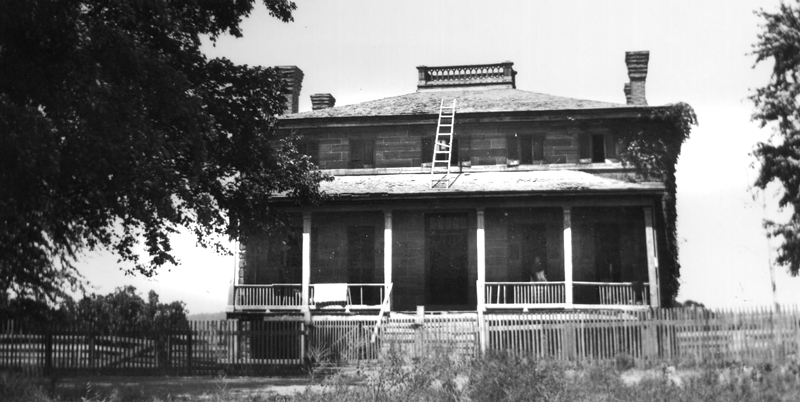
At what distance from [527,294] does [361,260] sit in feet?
18.3

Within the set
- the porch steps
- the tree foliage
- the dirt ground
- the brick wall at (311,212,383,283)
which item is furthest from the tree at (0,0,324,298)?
the brick wall at (311,212,383,283)

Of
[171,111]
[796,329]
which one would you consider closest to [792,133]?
[796,329]

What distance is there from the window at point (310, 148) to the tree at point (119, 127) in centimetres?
834

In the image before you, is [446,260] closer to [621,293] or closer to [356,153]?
[356,153]

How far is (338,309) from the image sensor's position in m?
25.9

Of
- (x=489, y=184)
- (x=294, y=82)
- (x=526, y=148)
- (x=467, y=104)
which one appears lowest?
(x=489, y=184)

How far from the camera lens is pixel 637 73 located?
30.6 m

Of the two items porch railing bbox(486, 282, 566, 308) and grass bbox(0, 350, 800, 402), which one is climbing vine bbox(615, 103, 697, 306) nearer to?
porch railing bbox(486, 282, 566, 308)

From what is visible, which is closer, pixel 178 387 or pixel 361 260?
pixel 178 387

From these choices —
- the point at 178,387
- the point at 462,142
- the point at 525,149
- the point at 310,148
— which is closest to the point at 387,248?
the point at 462,142

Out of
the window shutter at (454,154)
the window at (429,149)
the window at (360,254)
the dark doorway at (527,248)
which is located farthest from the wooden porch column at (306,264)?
the dark doorway at (527,248)

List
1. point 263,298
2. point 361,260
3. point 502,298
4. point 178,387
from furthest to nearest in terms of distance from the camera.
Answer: point 361,260, point 502,298, point 263,298, point 178,387

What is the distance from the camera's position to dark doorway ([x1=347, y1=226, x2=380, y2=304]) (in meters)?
27.9

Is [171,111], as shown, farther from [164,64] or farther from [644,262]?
[644,262]
